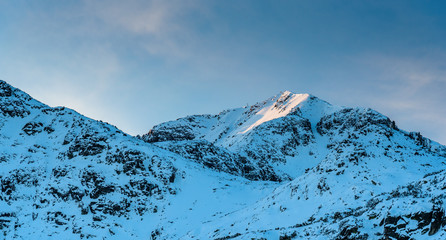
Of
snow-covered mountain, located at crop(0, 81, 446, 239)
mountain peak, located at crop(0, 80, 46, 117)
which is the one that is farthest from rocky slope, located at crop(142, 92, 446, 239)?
mountain peak, located at crop(0, 80, 46, 117)

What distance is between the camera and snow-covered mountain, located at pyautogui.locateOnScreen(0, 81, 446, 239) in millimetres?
18484

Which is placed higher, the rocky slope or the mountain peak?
the mountain peak

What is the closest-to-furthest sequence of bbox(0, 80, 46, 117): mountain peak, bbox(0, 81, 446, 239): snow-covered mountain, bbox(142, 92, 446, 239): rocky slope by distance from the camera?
bbox(142, 92, 446, 239): rocky slope → bbox(0, 81, 446, 239): snow-covered mountain → bbox(0, 80, 46, 117): mountain peak

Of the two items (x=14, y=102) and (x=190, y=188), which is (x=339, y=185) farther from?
(x=14, y=102)

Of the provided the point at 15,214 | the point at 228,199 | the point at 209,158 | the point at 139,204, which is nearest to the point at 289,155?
the point at 209,158

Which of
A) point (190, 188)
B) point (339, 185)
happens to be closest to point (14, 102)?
point (190, 188)

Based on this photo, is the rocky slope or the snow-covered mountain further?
the snow-covered mountain

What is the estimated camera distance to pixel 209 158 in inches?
2394

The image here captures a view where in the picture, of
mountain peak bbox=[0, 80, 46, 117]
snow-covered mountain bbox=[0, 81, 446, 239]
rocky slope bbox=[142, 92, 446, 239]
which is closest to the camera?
rocky slope bbox=[142, 92, 446, 239]

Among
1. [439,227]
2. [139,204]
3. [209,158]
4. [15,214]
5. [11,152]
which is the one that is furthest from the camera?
[209,158]

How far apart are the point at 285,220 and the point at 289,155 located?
4997 cm

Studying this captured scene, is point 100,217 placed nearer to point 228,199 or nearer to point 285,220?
point 228,199

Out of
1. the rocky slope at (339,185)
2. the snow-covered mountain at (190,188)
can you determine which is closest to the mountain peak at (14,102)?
the snow-covered mountain at (190,188)

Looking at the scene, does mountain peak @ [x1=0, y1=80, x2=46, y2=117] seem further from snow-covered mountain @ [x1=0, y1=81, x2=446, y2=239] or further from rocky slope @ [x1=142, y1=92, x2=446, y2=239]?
rocky slope @ [x1=142, y1=92, x2=446, y2=239]
